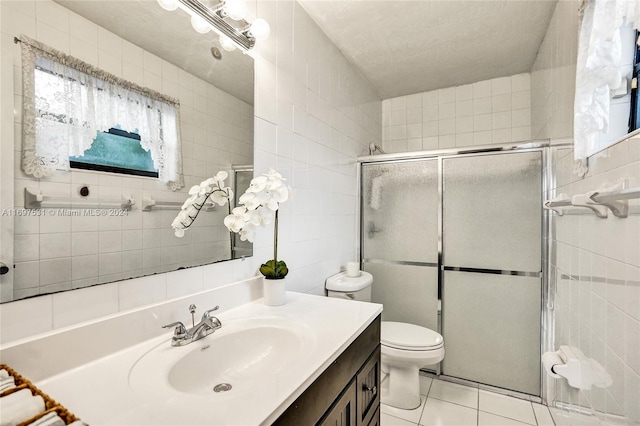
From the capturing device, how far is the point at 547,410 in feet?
5.95

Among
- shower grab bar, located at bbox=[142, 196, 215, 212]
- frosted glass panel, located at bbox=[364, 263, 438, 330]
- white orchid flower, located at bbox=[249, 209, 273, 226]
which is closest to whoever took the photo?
shower grab bar, located at bbox=[142, 196, 215, 212]

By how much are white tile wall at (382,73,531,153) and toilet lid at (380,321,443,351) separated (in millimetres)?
1823

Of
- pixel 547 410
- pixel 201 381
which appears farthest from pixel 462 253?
pixel 201 381

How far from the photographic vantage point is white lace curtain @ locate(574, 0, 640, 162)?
0.82 m

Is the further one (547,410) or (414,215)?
(414,215)

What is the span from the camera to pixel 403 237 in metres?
2.32

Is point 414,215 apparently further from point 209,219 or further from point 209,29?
point 209,29

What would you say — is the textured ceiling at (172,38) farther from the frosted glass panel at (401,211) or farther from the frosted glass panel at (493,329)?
the frosted glass panel at (493,329)

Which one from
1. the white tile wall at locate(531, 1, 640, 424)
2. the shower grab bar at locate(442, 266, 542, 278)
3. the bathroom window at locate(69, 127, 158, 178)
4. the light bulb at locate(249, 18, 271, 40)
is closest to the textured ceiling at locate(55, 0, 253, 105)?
the light bulb at locate(249, 18, 271, 40)

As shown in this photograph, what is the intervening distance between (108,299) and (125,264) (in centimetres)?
10

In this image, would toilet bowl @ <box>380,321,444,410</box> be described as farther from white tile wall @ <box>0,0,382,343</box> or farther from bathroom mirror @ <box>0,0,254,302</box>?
bathroom mirror @ <box>0,0,254,302</box>

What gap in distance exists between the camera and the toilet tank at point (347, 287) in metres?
1.92

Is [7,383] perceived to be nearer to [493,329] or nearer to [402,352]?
[402,352]

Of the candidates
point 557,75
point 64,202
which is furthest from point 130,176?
point 557,75
